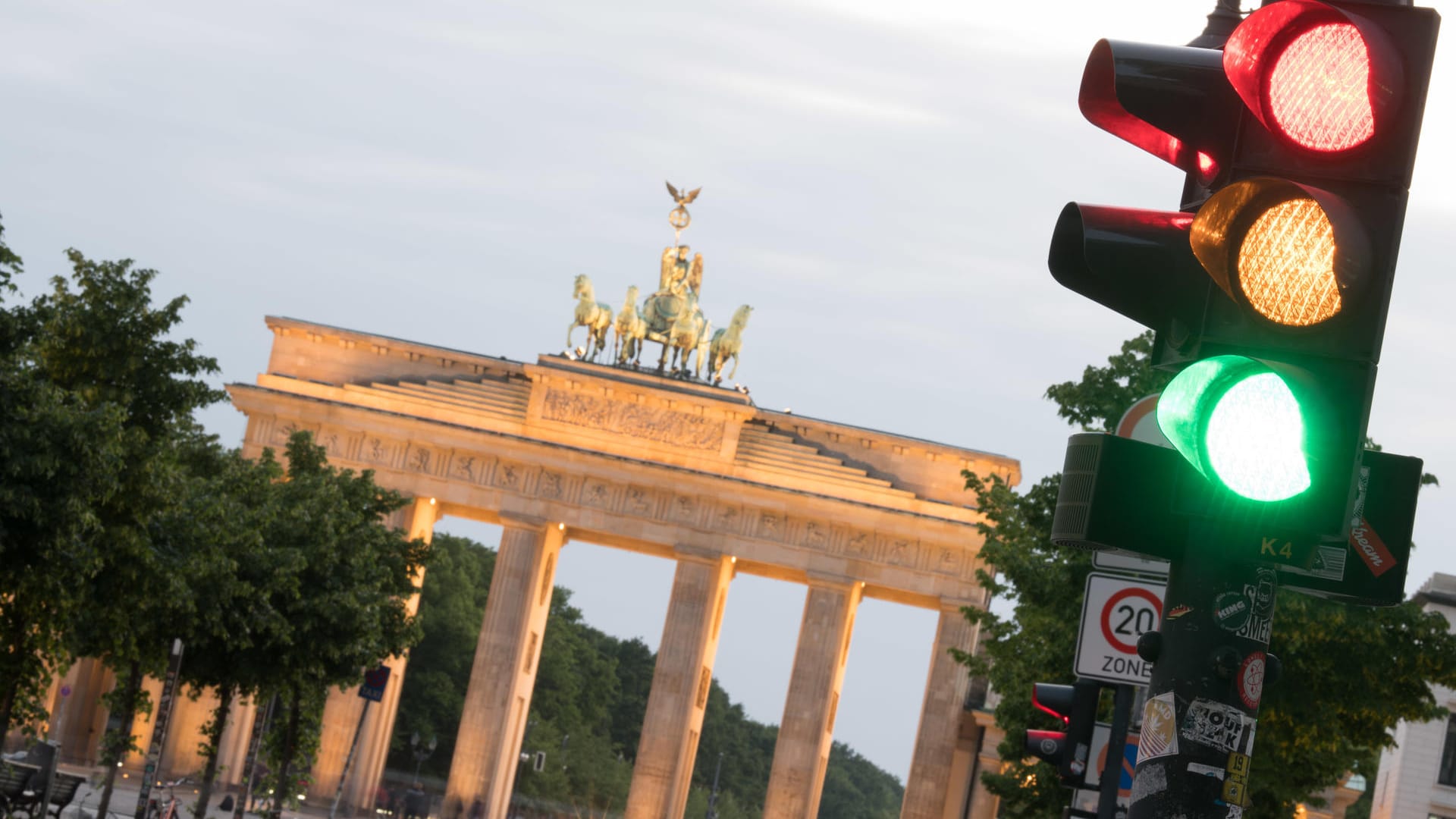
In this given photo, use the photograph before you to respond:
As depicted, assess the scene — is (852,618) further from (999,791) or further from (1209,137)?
(1209,137)

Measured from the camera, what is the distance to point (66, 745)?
69688mm

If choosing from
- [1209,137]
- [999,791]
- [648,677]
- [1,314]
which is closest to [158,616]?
[1,314]

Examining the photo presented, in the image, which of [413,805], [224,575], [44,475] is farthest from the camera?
[413,805]

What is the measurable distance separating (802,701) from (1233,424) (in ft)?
221

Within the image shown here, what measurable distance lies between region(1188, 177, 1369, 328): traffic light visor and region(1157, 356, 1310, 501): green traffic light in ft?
0.46

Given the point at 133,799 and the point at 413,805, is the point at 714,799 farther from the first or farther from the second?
the point at 133,799

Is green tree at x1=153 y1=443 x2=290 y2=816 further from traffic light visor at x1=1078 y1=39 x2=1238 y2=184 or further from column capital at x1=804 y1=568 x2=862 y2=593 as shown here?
column capital at x1=804 y1=568 x2=862 y2=593

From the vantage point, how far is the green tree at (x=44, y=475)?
73.7 feet

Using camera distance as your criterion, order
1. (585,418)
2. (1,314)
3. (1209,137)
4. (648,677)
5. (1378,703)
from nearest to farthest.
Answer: (1209,137), (1,314), (1378,703), (585,418), (648,677)

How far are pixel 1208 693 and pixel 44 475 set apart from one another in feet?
69.2

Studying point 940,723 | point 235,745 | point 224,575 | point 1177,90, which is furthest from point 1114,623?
point 235,745

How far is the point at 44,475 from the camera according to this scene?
22844mm

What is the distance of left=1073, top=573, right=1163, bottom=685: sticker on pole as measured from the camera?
438 inches

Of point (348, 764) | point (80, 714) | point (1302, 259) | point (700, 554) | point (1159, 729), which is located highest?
point (700, 554)
